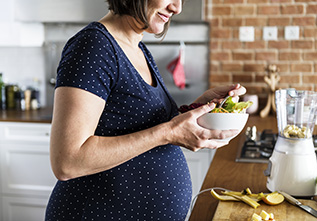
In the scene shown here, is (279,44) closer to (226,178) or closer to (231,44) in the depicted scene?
(231,44)

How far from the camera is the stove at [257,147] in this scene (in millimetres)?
1646

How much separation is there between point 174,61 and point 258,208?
208 cm

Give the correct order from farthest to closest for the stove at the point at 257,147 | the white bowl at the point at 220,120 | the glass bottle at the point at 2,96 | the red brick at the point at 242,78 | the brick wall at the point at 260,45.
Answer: the glass bottle at the point at 2,96, the red brick at the point at 242,78, the brick wall at the point at 260,45, the stove at the point at 257,147, the white bowl at the point at 220,120

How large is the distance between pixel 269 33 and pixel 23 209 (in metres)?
2.06

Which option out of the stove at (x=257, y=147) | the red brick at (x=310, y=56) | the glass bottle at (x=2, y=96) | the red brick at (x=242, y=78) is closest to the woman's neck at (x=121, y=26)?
the stove at (x=257, y=147)

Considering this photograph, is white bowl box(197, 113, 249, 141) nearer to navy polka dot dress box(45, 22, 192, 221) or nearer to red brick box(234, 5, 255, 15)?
navy polka dot dress box(45, 22, 192, 221)

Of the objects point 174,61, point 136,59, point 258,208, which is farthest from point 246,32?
point 258,208

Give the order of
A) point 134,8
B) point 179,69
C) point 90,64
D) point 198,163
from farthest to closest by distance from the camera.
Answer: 1. point 179,69
2. point 198,163
3. point 134,8
4. point 90,64

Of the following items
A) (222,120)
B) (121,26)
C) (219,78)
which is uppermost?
(121,26)

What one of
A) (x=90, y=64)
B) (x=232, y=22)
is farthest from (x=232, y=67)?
(x=90, y=64)

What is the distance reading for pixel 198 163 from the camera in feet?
8.77

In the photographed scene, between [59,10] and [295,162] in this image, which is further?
[59,10]

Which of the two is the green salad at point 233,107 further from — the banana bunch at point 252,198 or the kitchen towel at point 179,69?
the kitchen towel at point 179,69

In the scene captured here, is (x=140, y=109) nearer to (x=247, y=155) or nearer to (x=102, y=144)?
(x=102, y=144)
